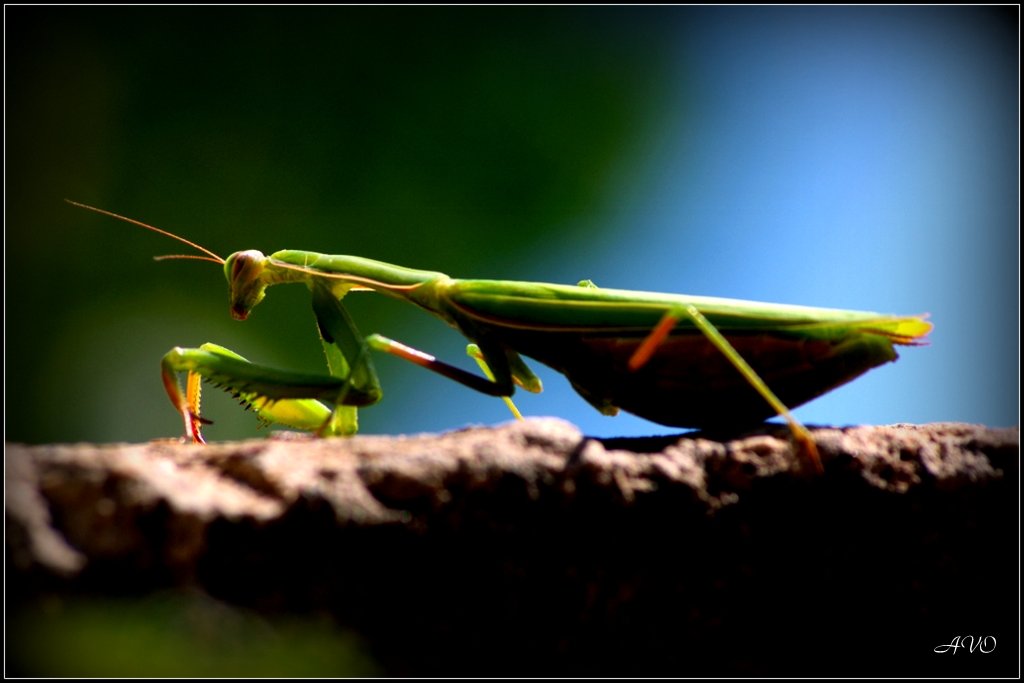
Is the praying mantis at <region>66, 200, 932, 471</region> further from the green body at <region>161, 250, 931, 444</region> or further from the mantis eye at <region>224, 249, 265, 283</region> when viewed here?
the mantis eye at <region>224, 249, 265, 283</region>

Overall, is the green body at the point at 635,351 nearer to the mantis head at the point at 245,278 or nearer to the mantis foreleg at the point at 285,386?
the mantis foreleg at the point at 285,386

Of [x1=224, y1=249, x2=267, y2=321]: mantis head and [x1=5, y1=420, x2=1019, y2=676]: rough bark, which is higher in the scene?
[x1=224, y1=249, x2=267, y2=321]: mantis head
